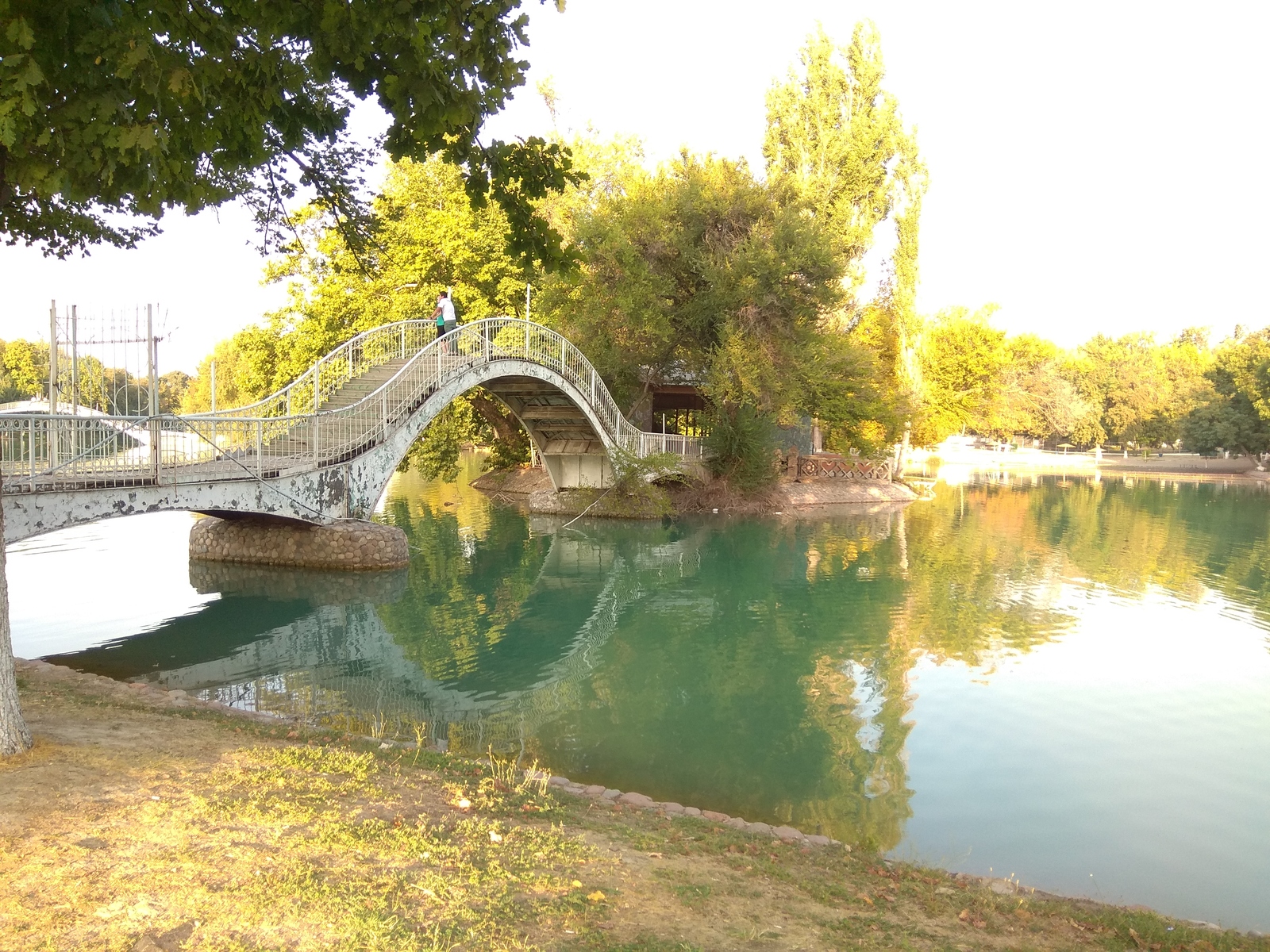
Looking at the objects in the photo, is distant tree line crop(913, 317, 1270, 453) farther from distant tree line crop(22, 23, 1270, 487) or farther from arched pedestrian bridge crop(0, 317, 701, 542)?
arched pedestrian bridge crop(0, 317, 701, 542)

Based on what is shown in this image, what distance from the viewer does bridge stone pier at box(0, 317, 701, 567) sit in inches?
515

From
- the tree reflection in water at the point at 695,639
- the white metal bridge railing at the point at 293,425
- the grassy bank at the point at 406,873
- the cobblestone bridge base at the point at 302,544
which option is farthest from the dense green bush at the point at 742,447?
the grassy bank at the point at 406,873

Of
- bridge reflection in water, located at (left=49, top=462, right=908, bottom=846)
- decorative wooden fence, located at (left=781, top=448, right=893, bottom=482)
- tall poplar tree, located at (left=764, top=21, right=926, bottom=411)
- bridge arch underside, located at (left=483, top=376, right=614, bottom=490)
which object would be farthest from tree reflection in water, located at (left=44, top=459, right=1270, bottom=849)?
tall poplar tree, located at (left=764, top=21, right=926, bottom=411)

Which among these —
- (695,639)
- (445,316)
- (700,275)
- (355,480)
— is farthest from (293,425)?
(700,275)

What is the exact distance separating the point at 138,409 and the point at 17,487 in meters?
1.87

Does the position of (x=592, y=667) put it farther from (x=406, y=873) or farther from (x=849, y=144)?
(x=849, y=144)

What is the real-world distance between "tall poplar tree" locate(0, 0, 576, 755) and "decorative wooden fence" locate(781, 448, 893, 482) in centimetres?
3182

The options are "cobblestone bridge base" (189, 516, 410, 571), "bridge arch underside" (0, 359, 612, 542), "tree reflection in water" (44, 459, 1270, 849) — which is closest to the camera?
"tree reflection in water" (44, 459, 1270, 849)

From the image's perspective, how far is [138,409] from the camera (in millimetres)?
13633

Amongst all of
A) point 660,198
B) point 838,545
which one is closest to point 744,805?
point 838,545

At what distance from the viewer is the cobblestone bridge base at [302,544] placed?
64.5ft

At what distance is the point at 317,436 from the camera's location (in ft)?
61.2

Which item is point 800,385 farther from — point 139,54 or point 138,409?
point 139,54

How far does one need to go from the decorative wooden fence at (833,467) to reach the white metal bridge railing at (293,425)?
9717mm
